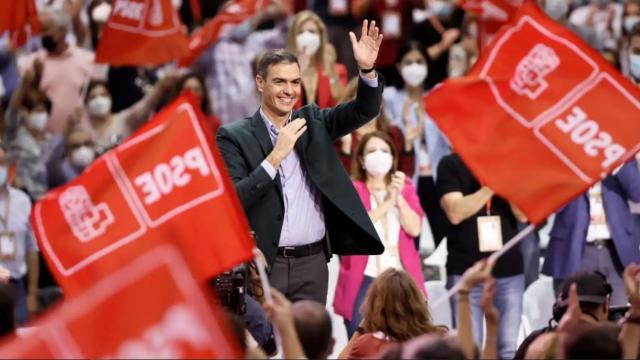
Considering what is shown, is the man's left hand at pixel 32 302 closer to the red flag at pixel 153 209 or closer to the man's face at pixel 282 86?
the man's face at pixel 282 86

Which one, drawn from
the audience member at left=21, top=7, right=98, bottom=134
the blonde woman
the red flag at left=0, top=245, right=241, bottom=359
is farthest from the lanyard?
the red flag at left=0, top=245, right=241, bottom=359

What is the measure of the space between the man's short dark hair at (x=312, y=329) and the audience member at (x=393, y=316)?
0.60 metres

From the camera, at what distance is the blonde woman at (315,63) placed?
42.2ft

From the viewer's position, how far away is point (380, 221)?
11.1m

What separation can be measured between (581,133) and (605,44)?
28.0 feet

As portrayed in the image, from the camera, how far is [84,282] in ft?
24.3

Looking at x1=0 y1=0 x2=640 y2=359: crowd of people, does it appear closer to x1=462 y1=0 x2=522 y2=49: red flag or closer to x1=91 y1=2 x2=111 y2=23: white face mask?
x1=91 y1=2 x2=111 y2=23: white face mask

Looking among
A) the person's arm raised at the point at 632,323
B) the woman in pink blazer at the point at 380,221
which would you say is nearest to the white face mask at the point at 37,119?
the woman in pink blazer at the point at 380,221

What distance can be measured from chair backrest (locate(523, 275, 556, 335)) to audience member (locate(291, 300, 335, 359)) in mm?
4641

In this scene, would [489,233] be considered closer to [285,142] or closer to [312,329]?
[285,142]

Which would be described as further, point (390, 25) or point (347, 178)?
point (390, 25)

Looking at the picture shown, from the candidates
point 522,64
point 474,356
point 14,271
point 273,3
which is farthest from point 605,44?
point 474,356

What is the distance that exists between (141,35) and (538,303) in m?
4.15

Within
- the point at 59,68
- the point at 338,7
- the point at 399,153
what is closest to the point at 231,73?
the point at 338,7
